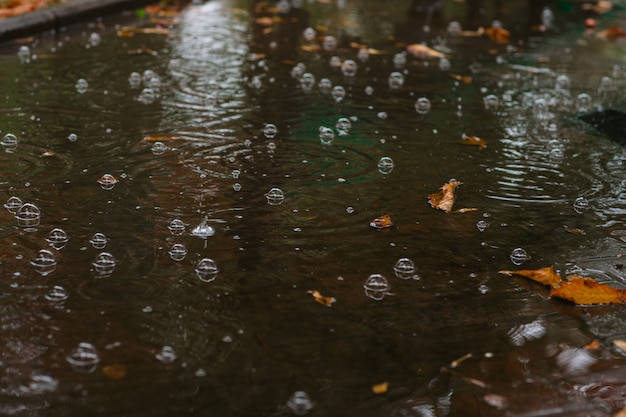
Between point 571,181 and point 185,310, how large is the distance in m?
2.16

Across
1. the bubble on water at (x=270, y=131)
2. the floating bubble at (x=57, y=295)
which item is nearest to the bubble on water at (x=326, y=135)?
the bubble on water at (x=270, y=131)

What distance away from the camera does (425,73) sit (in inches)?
247

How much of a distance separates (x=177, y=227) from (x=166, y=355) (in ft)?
3.05

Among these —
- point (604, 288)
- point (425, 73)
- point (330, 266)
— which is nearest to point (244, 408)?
point (330, 266)

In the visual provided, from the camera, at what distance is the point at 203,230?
323 cm

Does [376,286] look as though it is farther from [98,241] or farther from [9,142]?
[9,142]

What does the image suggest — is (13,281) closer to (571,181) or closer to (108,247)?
(108,247)

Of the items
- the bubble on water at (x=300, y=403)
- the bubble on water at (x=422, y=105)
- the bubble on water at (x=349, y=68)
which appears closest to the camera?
the bubble on water at (x=300, y=403)

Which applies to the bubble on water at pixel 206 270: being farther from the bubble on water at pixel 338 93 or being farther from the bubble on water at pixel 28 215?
the bubble on water at pixel 338 93

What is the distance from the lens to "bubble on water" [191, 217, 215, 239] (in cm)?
320

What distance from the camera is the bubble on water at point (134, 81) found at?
5444mm

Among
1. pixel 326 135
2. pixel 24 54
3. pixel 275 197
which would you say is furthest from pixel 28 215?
pixel 24 54

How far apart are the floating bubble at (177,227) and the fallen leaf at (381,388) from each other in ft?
3.94

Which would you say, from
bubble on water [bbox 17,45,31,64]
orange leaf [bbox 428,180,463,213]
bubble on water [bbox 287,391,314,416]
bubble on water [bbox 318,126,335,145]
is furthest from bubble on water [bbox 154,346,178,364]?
bubble on water [bbox 17,45,31,64]
